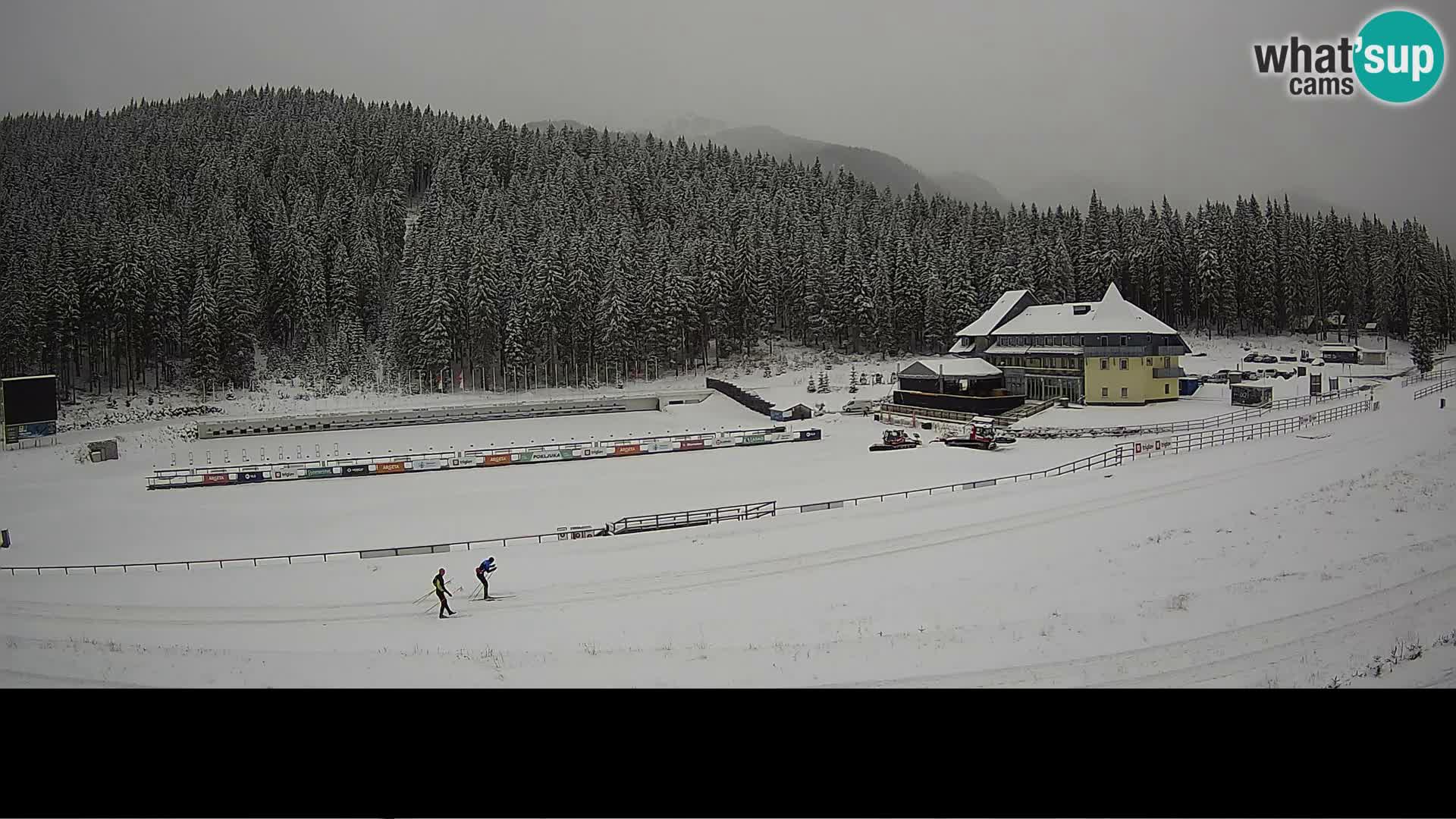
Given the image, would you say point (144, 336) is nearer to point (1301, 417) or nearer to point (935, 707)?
point (935, 707)

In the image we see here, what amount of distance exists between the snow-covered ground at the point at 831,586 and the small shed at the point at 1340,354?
171cm

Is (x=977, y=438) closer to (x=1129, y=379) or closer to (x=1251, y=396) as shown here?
(x=1129, y=379)

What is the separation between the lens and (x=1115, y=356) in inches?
1031

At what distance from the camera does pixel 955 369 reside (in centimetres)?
2753

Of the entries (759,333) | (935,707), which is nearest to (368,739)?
(935,707)

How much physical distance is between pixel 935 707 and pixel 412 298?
132 feet

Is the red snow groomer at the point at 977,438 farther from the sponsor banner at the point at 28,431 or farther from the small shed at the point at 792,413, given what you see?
the sponsor banner at the point at 28,431

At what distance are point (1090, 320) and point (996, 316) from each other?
4.85 metres

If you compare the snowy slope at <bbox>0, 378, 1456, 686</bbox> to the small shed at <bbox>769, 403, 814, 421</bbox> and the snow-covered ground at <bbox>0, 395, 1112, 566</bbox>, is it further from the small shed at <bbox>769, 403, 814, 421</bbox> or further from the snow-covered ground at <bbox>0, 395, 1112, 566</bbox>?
the small shed at <bbox>769, 403, 814, 421</bbox>

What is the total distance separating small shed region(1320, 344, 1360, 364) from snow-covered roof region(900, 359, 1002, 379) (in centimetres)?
975

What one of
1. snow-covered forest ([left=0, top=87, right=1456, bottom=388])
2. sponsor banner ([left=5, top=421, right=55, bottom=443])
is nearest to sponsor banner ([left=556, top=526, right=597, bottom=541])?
sponsor banner ([left=5, top=421, right=55, bottom=443])

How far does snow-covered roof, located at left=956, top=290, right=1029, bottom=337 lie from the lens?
103 feet

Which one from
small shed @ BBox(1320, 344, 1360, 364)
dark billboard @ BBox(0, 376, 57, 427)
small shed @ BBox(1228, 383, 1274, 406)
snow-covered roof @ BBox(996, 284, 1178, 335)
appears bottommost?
small shed @ BBox(1228, 383, 1274, 406)

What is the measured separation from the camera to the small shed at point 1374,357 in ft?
38.6
